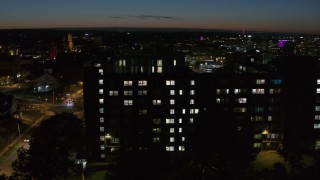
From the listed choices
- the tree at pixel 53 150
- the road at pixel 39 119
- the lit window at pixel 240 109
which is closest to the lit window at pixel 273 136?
the lit window at pixel 240 109

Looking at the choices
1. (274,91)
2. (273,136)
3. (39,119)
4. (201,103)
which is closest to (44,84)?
(39,119)

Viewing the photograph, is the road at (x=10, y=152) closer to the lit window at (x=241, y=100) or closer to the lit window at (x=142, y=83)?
the lit window at (x=142, y=83)

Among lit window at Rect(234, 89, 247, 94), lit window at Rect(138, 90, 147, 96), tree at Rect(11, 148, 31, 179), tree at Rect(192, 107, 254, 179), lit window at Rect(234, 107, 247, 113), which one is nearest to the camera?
tree at Rect(192, 107, 254, 179)

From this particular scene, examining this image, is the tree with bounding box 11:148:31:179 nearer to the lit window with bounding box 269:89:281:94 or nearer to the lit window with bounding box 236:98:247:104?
the lit window with bounding box 236:98:247:104

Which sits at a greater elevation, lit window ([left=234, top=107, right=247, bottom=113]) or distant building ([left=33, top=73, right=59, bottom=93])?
lit window ([left=234, top=107, right=247, bottom=113])

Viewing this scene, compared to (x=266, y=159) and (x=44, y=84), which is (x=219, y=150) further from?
(x=44, y=84)

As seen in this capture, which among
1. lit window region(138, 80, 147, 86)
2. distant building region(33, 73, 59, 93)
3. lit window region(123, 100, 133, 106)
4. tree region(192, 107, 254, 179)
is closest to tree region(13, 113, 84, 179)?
lit window region(123, 100, 133, 106)
